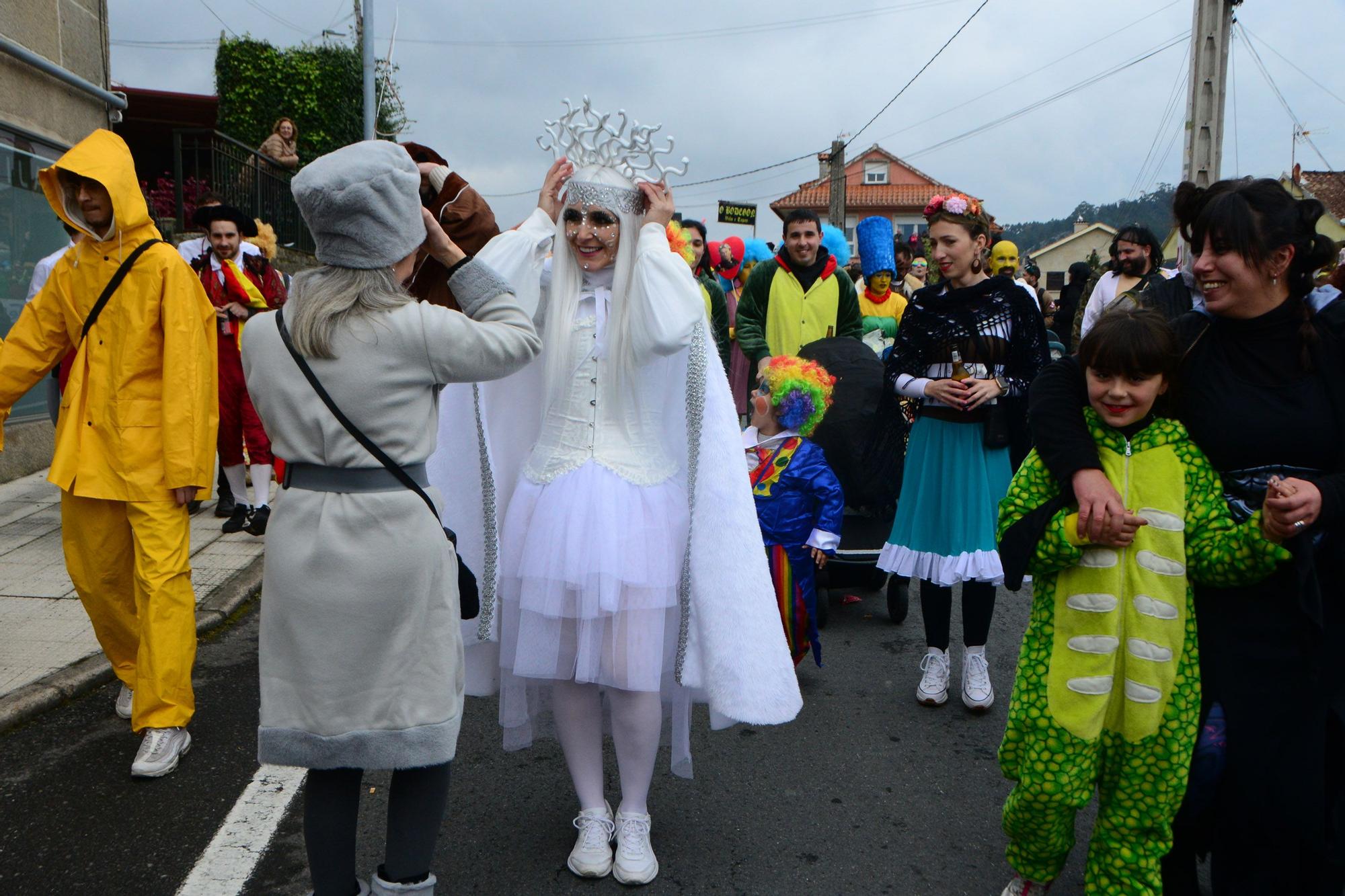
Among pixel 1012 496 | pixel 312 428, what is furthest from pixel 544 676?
pixel 1012 496

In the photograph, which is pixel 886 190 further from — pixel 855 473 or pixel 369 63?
pixel 855 473

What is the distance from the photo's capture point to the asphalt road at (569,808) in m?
2.92

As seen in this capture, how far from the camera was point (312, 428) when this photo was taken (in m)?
2.16

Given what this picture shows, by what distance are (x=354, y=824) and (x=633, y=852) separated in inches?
35.2

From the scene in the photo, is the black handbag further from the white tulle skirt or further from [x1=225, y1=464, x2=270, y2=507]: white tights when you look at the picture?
[x1=225, y1=464, x2=270, y2=507]: white tights

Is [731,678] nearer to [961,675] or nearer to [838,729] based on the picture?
[838,729]

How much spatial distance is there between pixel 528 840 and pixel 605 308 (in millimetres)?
1637

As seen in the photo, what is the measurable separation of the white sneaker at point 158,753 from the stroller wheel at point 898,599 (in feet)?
11.5

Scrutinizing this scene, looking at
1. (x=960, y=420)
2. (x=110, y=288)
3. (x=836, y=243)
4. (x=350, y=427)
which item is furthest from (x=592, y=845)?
(x=836, y=243)

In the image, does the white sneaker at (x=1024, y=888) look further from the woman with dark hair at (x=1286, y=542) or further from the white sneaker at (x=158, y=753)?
the white sneaker at (x=158, y=753)

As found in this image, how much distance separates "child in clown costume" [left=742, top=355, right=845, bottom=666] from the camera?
414 cm

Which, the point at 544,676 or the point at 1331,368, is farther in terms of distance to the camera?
the point at 544,676

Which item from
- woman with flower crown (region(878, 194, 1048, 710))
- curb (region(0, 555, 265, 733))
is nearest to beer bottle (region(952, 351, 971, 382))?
woman with flower crown (region(878, 194, 1048, 710))

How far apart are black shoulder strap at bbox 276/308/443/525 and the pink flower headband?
8.83 feet
